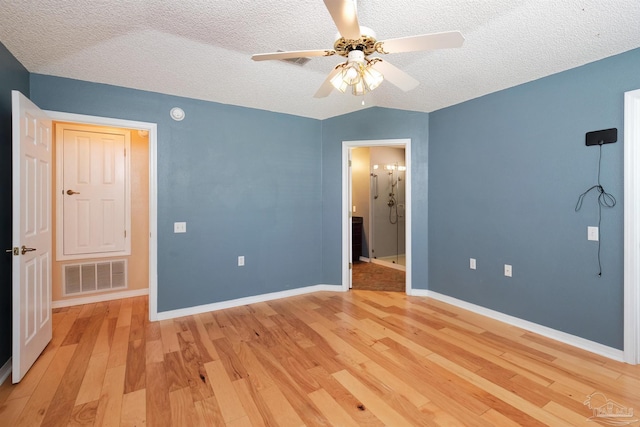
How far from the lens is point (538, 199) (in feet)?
9.27

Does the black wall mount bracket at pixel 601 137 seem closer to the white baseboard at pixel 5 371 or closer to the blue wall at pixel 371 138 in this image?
the blue wall at pixel 371 138

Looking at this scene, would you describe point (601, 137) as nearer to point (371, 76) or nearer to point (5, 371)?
point (371, 76)

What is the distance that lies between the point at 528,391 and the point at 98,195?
4838 millimetres

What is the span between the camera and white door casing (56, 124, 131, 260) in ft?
11.7

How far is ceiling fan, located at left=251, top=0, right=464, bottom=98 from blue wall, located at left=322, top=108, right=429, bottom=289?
2166 mm

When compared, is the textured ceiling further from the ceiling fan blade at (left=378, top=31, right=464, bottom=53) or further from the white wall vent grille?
the white wall vent grille

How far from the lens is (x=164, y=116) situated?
3195 millimetres

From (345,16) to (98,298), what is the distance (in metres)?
4.35

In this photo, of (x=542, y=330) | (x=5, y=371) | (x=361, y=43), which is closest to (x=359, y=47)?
(x=361, y=43)

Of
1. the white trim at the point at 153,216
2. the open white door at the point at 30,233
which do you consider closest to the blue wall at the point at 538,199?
the white trim at the point at 153,216

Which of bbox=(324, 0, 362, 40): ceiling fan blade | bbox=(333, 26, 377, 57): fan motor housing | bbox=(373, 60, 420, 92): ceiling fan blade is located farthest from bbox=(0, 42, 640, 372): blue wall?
bbox=(324, 0, 362, 40): ceiling fan blade

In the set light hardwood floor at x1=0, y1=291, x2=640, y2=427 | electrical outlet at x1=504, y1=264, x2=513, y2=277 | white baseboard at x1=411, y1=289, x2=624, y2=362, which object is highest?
electrical outlet at x1=504, y1=264, x2=513, y2=277

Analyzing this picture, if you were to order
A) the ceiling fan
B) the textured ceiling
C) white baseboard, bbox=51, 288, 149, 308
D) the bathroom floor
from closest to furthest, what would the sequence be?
the ceiling fan, the textured ceiling, white baseboard, bbox=51, 288, 149, 308, the bathroom floor

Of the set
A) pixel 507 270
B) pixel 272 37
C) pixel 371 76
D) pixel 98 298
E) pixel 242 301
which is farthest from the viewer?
pixel 98 298
